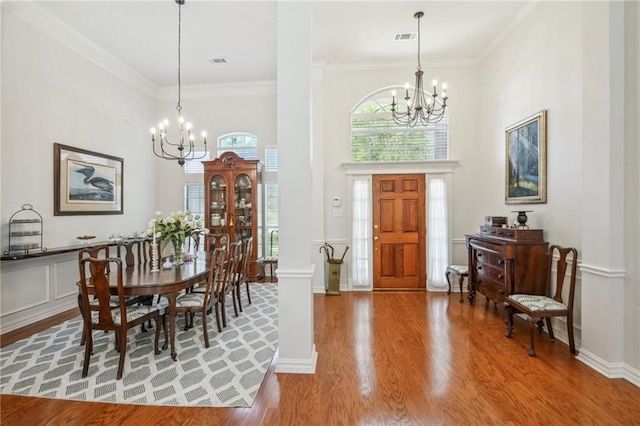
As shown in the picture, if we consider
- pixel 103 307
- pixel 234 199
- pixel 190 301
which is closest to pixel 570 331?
pixel 190 301

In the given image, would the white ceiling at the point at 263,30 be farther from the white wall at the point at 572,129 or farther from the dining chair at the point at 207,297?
the dining chair at the point at 207,297

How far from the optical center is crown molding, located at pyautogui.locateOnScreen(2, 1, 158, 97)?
3494 millimetres

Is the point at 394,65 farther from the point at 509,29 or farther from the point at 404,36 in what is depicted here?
the point at 509,29

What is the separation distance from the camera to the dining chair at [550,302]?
2.80 metres

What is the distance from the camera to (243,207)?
18.4ft

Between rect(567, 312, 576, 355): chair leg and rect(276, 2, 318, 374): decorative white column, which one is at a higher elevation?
rect(276, 2, 318, 374): decorative white column

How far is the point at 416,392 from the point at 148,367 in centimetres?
230

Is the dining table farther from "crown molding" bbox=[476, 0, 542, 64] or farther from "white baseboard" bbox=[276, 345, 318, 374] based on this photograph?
"crown molding" bbox=[476, 0, 542, 64]

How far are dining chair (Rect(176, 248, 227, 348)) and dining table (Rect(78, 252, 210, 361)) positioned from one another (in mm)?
117

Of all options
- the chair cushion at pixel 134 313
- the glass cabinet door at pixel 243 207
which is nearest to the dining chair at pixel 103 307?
the chair cushion at pixel 134 313

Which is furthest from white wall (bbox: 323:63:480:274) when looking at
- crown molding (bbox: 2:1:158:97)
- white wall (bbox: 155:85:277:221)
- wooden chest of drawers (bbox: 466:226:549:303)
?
crown molding (bbox: 2:1:158:97)

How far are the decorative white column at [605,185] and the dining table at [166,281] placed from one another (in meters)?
3.71

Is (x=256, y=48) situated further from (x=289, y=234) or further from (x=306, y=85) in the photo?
(x=289, y=234)

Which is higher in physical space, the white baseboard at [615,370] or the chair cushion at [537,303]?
the chair cushion at [537,303]
